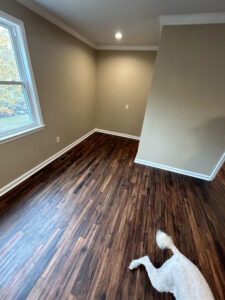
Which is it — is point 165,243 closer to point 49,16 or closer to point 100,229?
point 100,229

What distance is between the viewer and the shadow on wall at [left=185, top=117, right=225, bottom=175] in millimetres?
2043

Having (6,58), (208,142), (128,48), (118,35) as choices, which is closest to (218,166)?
(208,142)

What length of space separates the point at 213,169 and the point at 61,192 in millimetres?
2791

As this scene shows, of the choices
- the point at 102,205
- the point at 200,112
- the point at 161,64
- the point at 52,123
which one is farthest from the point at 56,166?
the point at 200,112

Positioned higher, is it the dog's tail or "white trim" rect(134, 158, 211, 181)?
the dog's tail

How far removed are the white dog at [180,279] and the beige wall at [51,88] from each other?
2.14 metres

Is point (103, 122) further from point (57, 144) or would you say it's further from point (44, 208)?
point (44, 208)

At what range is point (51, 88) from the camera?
2217 mm

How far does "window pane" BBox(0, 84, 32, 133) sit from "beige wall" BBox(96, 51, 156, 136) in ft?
7.87

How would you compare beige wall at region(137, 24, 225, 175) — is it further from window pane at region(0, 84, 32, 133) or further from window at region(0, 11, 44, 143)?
window pane at region(0, 84, 32, 133)

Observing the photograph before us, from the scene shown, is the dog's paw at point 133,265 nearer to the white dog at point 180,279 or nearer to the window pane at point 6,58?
the white dog at point 180,279

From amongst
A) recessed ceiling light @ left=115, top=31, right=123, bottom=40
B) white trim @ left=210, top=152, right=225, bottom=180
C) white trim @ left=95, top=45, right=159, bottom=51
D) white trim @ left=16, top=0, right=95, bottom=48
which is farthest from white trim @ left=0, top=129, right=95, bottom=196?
white trim @ left=210, top=152, right=225, bottom=180

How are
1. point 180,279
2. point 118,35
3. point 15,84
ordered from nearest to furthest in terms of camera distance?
point 180,279 < point 15,84 < point 118,35

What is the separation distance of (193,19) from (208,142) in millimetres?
1822
